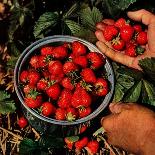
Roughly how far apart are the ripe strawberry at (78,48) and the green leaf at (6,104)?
463 mm

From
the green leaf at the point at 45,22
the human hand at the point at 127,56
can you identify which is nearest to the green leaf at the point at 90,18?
the human hand at the point at 127,56

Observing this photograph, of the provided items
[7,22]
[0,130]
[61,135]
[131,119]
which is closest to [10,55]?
[7,22]

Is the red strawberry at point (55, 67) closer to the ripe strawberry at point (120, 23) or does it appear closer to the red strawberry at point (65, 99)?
the red strawberry at point (65, 99)

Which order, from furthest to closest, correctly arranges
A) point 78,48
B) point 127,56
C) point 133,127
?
point 127,56 → point 78,48 → point 133,127

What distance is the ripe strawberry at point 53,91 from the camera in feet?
6.49

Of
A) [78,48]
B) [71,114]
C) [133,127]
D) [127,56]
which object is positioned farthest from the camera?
[127,56]

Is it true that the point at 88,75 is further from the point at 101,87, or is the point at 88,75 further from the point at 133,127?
the point at 133,127

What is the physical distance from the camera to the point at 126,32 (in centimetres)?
212

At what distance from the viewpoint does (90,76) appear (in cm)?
200

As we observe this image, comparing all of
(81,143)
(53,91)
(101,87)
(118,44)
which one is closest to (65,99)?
(53,91)

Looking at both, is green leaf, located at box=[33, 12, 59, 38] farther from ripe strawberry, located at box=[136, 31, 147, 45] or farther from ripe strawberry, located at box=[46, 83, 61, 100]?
ripe strawberry, located at box=[136, 31, 147, 45]

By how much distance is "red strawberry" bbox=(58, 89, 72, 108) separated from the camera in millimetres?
1997

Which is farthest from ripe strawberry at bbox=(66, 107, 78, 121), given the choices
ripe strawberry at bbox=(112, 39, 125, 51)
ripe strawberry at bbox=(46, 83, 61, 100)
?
ripe strawberry at bbox=(112, 39, 125, 51)

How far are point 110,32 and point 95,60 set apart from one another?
0.19 m
